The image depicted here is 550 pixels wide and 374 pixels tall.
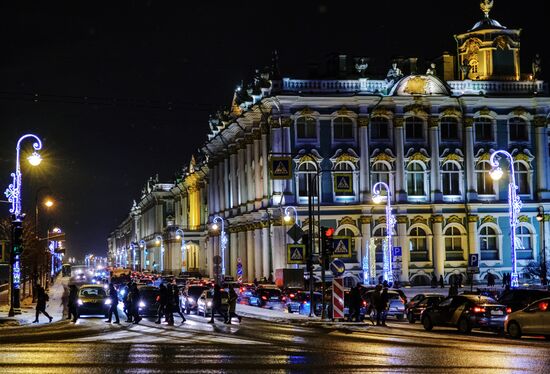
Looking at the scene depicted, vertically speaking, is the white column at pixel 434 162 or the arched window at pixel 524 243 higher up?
the white column at pixel 434 162

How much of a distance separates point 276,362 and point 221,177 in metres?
83.6

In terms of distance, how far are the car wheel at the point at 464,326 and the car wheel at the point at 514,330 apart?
259 cm

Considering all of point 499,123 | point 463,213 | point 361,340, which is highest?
point 499,123

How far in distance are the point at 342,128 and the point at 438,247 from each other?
12841 mm

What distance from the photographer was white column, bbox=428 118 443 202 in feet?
267

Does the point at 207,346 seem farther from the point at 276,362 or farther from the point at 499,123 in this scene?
the point at 499,123

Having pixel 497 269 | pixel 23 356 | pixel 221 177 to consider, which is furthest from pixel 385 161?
pixel 23 356

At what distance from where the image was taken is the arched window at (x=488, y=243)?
81375 millimetres

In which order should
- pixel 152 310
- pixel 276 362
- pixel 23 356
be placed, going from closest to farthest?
pixel 276 362 → pixel 23 356 → pixel 152 310

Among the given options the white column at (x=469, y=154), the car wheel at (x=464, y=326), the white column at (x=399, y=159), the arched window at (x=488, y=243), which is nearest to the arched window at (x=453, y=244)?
the arched window at (x=488, y=243)

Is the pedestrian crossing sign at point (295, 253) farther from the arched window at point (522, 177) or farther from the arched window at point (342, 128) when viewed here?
the arched window at point (522, 177)

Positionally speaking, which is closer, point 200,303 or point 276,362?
point 276,362

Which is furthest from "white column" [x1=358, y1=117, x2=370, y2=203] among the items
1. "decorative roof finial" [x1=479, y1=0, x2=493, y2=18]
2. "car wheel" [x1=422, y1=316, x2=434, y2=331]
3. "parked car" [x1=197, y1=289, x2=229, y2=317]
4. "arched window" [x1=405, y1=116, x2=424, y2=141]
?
"car wheel" [x1=422, y1=316, x2=434, y2=331]

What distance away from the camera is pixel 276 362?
2192cm
